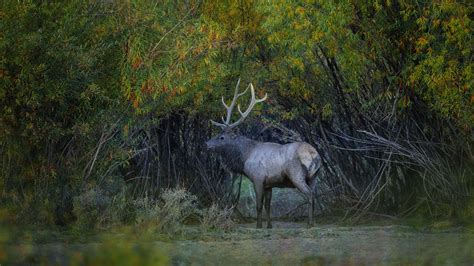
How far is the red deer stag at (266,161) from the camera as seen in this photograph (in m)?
14.8

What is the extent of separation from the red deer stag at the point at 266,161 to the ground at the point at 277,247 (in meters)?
1.26

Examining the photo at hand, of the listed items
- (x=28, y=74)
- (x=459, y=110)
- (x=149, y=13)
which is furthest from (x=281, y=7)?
(x=28, y=74)

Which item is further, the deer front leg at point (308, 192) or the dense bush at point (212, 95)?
the deer front leg at point (308, 192)

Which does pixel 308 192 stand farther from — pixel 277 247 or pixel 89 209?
pixel 89 209

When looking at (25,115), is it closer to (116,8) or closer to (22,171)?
(22,171)

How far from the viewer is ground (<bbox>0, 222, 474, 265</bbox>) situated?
9844 millimetres

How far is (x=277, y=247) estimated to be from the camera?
11.8m

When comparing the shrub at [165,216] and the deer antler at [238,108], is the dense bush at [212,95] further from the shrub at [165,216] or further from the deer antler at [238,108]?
the deer antler at [238,108]

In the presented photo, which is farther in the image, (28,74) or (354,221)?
(354,221)

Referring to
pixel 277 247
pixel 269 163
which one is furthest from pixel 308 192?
pixel 277 247

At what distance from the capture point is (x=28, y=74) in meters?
12.2

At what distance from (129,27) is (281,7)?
2189 mm

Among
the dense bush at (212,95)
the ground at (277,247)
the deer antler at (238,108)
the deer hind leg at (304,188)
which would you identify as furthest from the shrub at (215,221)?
the deer antler at (238,108)

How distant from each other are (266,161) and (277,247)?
11.7 feet
